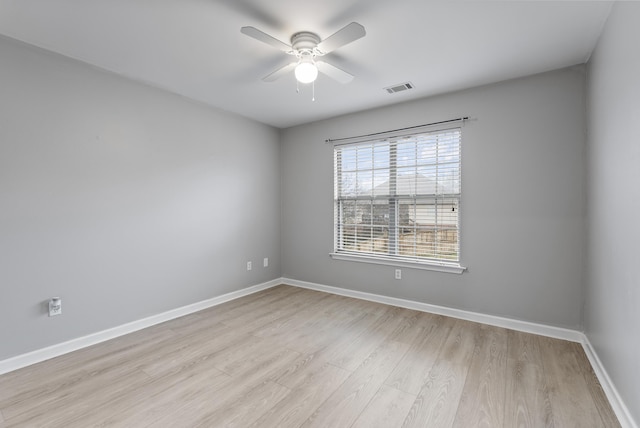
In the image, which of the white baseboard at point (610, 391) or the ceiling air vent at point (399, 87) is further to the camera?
the ceiling air vent at point (399, 87)

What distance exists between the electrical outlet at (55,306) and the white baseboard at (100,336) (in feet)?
0.89

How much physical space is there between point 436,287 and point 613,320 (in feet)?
5.24

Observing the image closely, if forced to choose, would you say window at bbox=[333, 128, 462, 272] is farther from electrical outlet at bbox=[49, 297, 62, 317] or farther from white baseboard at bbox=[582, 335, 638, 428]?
electrical outlet at bbox=[49, 297, 62, 317]

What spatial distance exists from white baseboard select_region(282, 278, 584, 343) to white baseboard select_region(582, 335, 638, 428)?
8.7 inches

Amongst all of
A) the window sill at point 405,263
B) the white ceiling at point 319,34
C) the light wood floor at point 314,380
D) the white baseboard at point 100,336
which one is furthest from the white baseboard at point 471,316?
the white ceiling at point 319,34

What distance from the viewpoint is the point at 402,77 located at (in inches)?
112

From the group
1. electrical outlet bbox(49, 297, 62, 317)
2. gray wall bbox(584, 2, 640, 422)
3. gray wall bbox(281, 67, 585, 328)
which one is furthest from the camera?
gray wall bbox(281, 67, 585, 328)

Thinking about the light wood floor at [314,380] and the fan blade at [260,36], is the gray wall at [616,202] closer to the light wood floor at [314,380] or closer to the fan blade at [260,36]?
the light wood floor at [314,380]

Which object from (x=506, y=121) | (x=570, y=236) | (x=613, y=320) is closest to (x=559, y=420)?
(x=613, y=320)

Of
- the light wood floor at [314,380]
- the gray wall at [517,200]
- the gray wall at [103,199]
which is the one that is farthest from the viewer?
the gray wall at [517,200]

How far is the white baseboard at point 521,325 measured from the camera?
68.2 inches

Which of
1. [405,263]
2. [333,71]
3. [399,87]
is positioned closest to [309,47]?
[333,71]

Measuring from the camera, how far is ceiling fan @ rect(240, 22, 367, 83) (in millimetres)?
1843

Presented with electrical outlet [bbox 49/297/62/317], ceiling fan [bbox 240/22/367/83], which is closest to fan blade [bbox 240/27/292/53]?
ceiling fan [bbox 240/22/367/83]
